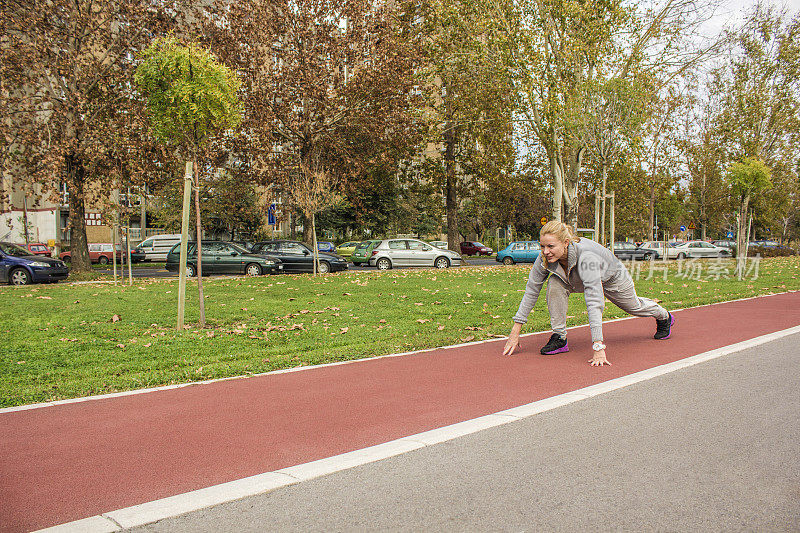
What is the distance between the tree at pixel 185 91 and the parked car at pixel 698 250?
4298cm

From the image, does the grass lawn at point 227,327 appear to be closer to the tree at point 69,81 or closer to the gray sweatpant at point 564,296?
the gray sweatpant at point 564,296

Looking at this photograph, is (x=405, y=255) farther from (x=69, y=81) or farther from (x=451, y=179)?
(x=69, y=81)

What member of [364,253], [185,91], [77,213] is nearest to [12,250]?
[77,213]

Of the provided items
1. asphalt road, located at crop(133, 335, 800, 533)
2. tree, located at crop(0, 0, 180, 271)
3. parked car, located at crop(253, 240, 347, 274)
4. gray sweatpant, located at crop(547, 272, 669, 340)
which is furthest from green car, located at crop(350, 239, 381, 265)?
asphalt road, located at crop(133, 335, 800, 533)

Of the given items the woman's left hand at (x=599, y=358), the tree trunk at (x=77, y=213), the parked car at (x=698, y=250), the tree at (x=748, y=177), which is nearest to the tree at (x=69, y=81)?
the tree trunk at (x=77, y=213)

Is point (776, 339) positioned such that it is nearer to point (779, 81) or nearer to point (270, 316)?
point (270, 316)

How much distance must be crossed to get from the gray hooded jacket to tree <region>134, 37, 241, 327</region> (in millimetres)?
5362

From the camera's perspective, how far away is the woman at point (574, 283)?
21.8ft

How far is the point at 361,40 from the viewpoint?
92.2 feet

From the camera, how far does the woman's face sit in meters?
6.65

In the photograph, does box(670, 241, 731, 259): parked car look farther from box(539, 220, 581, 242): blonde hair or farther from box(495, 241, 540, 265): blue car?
box(539, 220, 581, 242): blonde hair

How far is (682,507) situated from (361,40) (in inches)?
1088

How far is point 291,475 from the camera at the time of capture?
11.9 ft

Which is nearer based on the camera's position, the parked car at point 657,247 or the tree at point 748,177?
the tree at point 748,177
